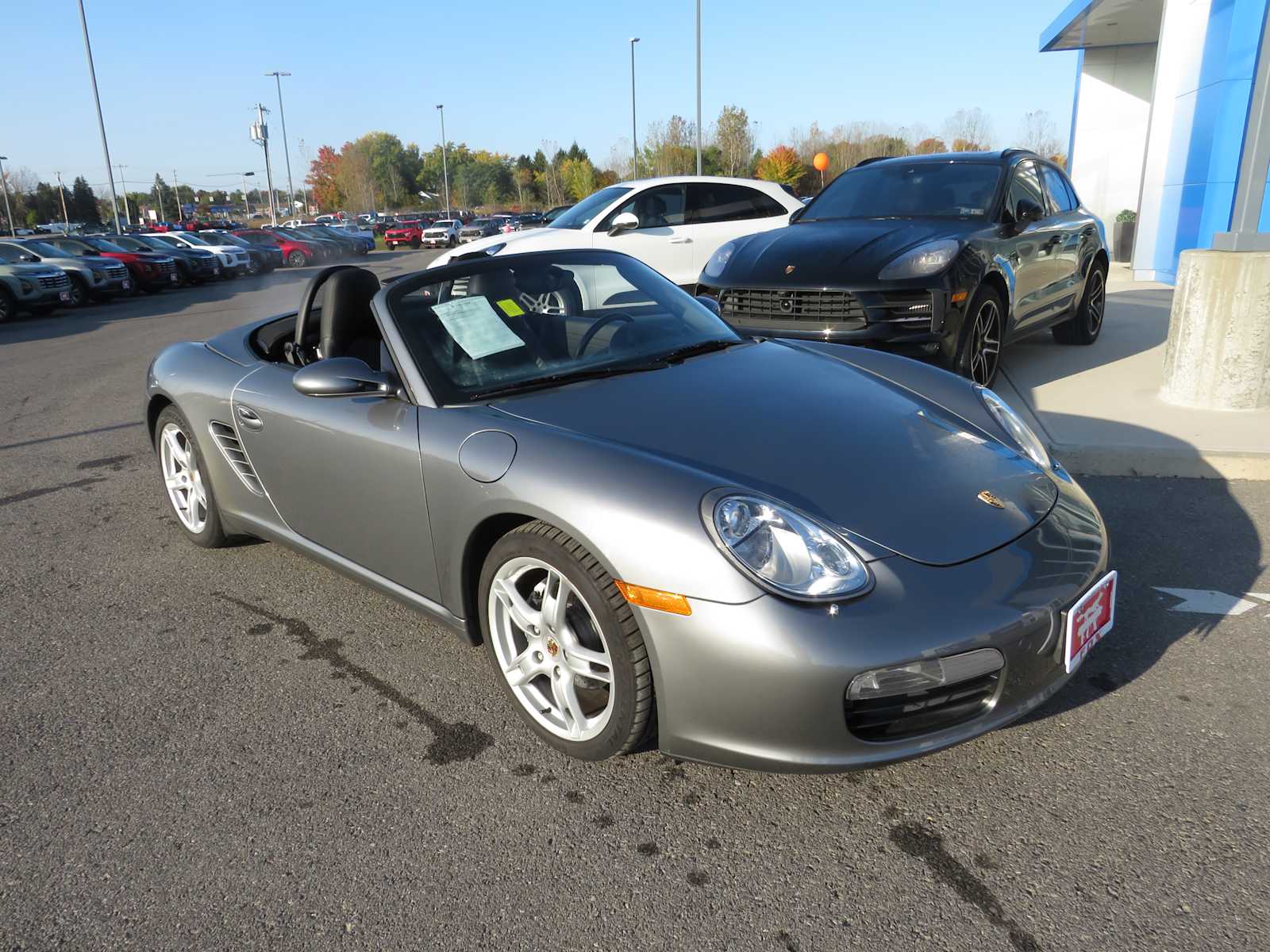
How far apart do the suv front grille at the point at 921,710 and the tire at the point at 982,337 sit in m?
3.84

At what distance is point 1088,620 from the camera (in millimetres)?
2422

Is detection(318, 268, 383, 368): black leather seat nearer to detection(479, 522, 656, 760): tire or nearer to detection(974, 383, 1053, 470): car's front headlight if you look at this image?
detection(479, 522, 656, 760): tire

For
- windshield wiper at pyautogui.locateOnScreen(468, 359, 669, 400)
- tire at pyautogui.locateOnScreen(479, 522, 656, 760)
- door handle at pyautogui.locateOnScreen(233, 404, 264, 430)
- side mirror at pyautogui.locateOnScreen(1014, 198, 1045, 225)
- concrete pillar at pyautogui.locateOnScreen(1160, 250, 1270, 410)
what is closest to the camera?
tire at pyautogui.locateOnScreen(479, 522, 656, 760)

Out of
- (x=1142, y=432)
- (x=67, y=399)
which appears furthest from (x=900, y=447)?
(x=67, y=399)

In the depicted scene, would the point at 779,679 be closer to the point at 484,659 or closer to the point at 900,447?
the point at 900,447

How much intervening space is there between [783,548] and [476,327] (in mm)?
1443

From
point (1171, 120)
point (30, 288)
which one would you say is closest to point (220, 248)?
point (30, 288)

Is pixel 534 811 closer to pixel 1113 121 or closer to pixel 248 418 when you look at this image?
pixel 248 418

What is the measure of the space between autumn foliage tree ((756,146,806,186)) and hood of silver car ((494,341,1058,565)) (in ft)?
176

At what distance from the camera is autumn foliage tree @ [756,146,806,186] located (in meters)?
55.4

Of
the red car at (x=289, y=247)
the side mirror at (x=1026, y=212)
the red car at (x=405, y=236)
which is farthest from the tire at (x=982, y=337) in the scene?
the red car at (x=405, y=236)

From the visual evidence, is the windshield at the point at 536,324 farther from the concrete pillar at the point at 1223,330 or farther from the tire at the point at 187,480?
the concrete pillar at the point at 1223,330

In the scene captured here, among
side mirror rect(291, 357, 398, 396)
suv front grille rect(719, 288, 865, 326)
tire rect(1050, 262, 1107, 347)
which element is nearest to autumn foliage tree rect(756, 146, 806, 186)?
tire rect(1050, 262, 1107, 347)

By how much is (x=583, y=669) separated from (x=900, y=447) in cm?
110
